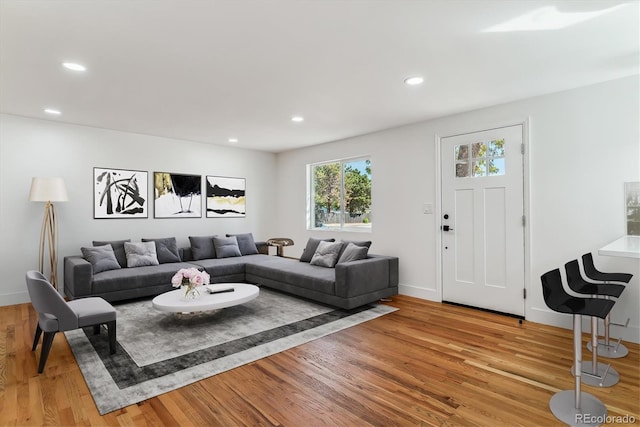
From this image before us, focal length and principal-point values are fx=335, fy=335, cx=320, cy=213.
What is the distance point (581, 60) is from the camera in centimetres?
290

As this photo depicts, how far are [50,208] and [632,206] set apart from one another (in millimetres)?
6891

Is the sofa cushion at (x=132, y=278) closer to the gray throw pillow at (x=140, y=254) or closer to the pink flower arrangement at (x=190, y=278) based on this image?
the gray throw pillow at (x=140, y=254)

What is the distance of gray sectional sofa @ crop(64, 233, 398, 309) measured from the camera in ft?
13.7

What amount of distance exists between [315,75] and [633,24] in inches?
93.8

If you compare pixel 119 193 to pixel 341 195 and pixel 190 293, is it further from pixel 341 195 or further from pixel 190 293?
pixel 341 195

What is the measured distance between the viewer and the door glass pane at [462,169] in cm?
439

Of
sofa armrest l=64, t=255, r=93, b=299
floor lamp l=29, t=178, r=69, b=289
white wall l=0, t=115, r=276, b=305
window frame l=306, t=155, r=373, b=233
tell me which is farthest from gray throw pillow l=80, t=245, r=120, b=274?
window frame l=306, t=155, r=373, b=233

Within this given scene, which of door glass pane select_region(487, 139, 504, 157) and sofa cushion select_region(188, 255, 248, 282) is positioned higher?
door glass pane select_region(487, 139, 504, 157)

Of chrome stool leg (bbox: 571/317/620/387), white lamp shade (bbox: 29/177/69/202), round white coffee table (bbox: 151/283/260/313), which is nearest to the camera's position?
chrome stool leg (bbox: 571/317/620/387)

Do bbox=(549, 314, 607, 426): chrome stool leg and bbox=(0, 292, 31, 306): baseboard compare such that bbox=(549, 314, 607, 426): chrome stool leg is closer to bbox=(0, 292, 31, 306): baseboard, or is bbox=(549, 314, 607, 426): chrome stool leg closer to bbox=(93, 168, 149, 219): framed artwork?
bbox=(93, 168, 149, 219): framed artwork

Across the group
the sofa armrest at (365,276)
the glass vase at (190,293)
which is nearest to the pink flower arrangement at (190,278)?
the glass vase at (190,293)

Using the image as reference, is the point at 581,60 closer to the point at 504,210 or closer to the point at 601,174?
the point at 601,174

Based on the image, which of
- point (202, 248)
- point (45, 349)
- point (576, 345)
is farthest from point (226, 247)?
point (576, 345)

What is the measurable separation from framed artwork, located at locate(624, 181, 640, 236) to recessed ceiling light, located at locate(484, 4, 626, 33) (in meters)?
1.87
